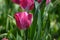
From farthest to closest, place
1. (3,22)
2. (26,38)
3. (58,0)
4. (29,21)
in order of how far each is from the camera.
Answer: (3,22) < (58,0) < (26,38) < (29,21)

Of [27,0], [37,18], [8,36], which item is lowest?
[8,36]

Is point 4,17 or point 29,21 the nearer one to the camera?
point 29,21

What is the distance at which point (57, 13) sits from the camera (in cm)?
244

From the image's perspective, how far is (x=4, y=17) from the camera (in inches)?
84.0

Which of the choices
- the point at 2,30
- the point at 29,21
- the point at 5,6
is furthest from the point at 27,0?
the point at 5,6

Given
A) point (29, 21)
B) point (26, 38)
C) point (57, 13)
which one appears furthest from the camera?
point (57, 13)

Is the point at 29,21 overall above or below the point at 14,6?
above

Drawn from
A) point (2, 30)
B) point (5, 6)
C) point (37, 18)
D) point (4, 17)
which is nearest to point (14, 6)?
point (5, 6)

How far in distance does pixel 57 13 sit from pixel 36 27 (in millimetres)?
1039

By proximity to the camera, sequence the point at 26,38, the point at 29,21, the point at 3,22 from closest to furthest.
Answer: the point at 29,21, the point at 26,38, the point at 3,22

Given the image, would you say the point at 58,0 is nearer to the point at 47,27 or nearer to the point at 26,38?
the point at 47,27

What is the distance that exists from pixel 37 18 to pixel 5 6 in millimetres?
1111

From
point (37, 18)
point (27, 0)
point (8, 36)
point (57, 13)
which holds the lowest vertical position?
point (57, 13)

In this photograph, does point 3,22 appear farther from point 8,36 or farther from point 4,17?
point 8,36
